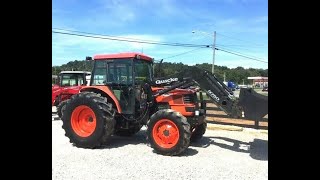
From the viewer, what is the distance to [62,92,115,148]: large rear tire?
27.2 feet

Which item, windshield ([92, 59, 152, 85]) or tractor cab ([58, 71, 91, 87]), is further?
tractor cab ([58, 71, 91, 87])

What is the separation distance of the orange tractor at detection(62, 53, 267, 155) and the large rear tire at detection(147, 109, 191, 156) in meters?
0.02

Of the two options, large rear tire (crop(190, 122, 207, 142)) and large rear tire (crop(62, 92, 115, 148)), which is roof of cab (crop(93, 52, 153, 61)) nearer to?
large rear tire (crop(62, 92, 115, 148))

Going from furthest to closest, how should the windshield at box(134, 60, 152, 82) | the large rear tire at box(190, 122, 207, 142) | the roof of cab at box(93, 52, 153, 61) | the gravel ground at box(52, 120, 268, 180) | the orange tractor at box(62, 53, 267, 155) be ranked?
the large rear tire at box(190, 122, 207, 142) < the windshield at box(134, 60, 152, 82) < the roof of cab at box(93, 52, 153, 61) < the orange tractor at box(62, 53, 267, 155) < the gravel ground at box(52, 120, 268, 180)

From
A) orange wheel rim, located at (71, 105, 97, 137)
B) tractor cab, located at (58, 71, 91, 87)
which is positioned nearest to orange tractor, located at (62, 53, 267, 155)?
orange wheel rim, located at (71, 105, 97, 137)

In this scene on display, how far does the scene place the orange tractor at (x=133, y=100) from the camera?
8.12 metres

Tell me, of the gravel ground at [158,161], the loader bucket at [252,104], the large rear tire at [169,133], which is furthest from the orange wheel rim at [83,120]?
the loader bucket at [252,104]

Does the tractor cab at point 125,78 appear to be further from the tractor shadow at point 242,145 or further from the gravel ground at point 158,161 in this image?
the tractor shadow at point 242,145

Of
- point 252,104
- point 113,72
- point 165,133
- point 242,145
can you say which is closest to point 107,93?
point 113,72
